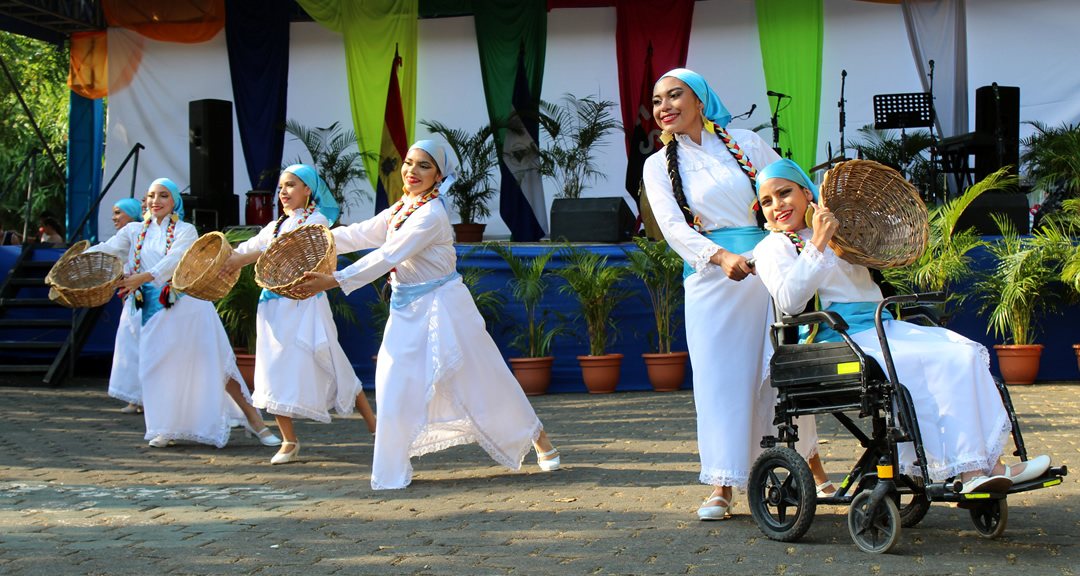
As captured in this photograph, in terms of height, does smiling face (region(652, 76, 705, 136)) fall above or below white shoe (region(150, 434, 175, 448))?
above

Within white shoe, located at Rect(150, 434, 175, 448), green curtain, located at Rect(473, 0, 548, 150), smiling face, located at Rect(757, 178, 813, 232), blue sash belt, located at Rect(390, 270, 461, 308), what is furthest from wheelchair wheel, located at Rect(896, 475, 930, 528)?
green curtain, located at Rect(473, 0, 548, 150)

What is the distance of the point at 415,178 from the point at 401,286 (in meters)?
0.59

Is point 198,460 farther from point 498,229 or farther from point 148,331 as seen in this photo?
point 498,229

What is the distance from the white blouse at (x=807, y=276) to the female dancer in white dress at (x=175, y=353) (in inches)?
179

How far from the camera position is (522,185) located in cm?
1478

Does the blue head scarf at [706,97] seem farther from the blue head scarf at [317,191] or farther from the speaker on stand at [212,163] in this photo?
the speaker on stand at [212,163]

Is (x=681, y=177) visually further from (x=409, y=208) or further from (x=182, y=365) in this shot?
(x=182, y=365)

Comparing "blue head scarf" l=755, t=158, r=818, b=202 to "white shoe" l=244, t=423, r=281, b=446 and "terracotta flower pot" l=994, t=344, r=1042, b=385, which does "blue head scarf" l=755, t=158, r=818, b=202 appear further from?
"terracotta flower pot" l=994, t=344, r=1042, b=385

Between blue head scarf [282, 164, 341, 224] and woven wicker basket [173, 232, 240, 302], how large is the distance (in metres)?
0.66

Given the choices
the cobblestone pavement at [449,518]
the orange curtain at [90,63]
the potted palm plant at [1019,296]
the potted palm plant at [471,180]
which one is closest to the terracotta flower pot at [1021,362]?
the potted palm plant at [1019,296]

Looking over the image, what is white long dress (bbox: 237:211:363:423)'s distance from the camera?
6.16 meters

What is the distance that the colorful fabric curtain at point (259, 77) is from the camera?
49.6ft

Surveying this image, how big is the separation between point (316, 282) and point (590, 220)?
649 centimetres

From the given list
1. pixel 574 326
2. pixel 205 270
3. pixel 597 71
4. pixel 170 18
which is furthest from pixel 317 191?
pixel 170 18
